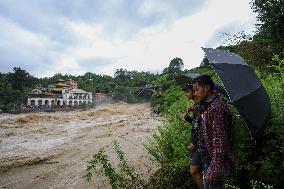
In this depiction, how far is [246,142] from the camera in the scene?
407cm

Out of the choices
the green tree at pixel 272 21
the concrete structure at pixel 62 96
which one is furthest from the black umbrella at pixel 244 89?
the concrete structure at pixel 62 96

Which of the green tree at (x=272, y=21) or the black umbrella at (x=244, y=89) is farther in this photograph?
the green tree at (x=272, y=21)

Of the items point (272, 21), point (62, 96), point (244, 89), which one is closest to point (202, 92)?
point (244, 89)

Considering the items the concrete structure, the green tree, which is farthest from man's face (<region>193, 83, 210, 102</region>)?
the concrete structure

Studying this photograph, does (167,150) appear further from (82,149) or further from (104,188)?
(82,149)

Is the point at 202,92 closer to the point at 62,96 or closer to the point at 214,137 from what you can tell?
the point at 214,137

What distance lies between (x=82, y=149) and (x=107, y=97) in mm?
54088

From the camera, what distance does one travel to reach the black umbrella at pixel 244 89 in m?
3.40

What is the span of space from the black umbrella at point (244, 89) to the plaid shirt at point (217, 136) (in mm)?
270

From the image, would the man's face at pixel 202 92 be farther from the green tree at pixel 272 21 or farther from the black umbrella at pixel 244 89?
the green tree at pixel 272 21

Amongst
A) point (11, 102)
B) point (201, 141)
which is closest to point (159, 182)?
point (201, 141)

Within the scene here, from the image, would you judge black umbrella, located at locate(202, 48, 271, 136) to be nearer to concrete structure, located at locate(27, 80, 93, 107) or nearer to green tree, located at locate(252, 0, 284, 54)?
green tree, located at locate(252, 0, 284, 54)

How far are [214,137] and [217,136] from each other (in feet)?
0.10

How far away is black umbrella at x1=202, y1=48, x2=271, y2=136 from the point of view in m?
3.40
